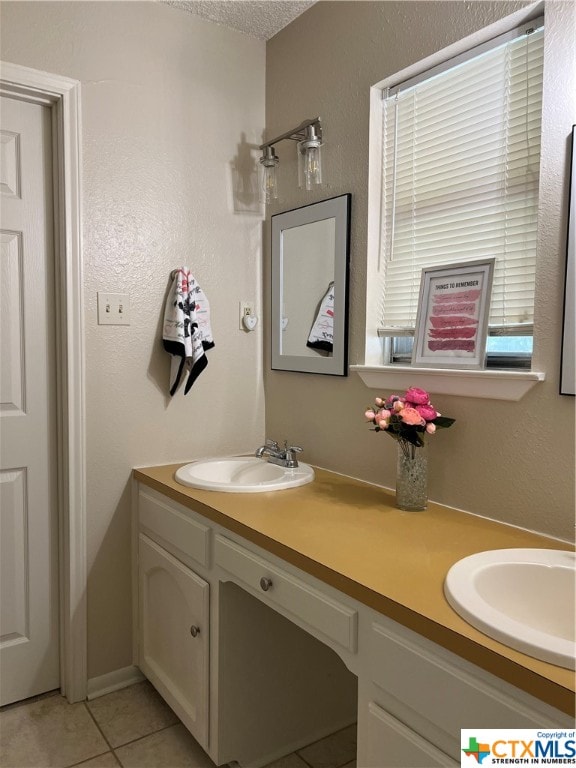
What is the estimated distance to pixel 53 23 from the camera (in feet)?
6.20

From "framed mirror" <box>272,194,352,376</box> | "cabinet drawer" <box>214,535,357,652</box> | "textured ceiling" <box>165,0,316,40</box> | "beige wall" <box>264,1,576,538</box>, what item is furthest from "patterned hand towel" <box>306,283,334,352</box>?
"textured ceiling" <box>165,0,316,40</box>

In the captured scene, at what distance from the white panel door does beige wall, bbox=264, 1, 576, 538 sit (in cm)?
86

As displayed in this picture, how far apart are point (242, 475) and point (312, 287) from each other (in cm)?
75

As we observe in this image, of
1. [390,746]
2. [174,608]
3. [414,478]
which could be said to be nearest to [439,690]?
[390,746]

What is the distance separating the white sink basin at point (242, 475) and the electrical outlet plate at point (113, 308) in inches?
22.6

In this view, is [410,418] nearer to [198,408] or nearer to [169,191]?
[198,408]

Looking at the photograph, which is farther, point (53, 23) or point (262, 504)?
point (53, 23)

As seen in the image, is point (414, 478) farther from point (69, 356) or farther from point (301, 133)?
point (301, 133)

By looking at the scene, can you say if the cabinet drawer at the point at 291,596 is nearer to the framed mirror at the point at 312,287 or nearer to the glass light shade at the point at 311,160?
the framed mirror at the point at 312,287

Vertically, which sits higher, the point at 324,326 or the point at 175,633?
the point at 324,326

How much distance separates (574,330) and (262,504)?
0.93 m

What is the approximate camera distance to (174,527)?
72.9 inches

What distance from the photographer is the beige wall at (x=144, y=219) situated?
1.98 m

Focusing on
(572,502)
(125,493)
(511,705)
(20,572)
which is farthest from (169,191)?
(511,705)
